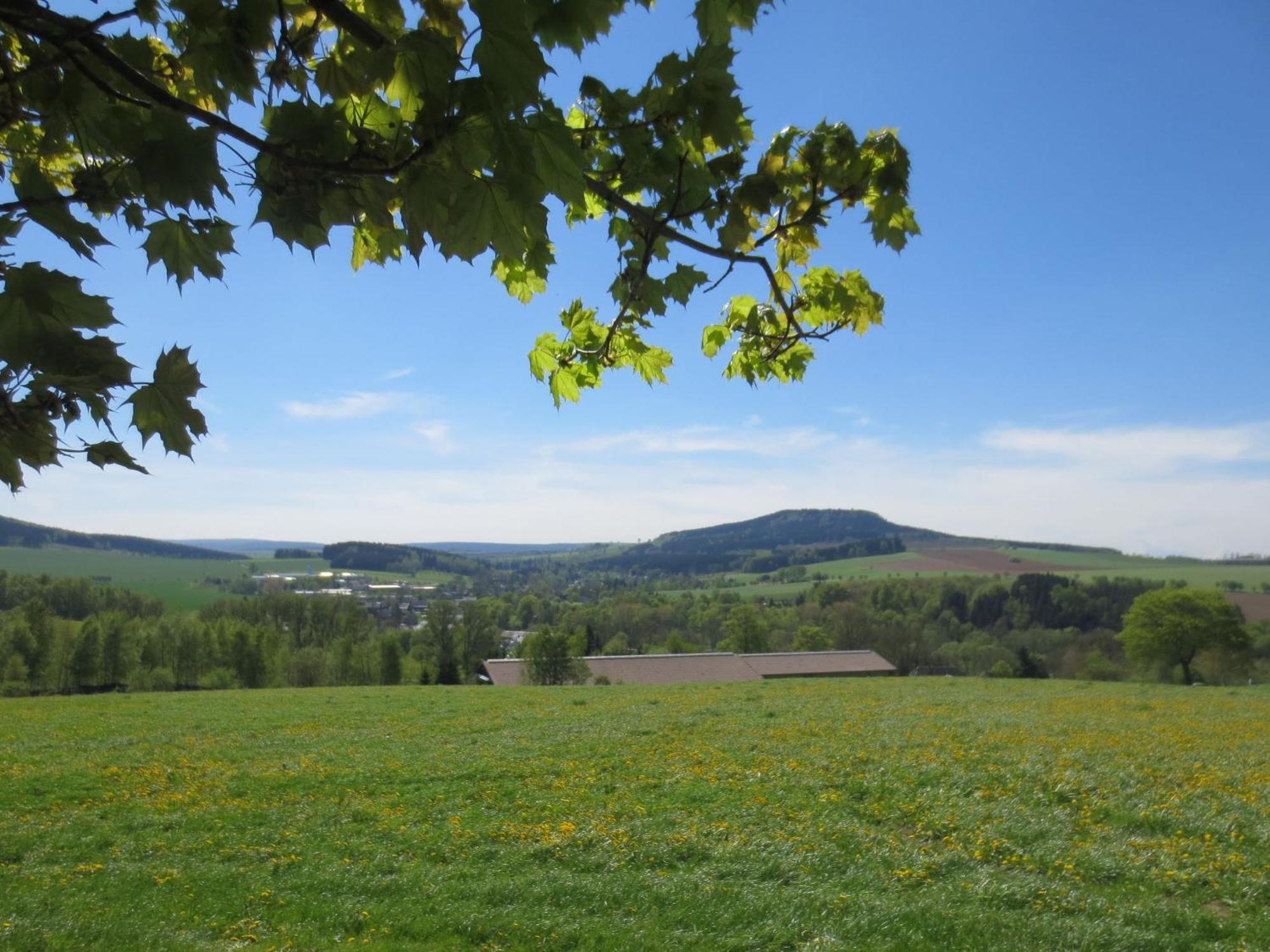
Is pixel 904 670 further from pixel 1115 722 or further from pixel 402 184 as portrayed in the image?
pixel 402 184

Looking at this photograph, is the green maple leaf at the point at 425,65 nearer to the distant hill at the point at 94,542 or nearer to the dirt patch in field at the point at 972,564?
the dirt patch in field at the point at 972,564

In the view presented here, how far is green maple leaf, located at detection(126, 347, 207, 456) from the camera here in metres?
1.21

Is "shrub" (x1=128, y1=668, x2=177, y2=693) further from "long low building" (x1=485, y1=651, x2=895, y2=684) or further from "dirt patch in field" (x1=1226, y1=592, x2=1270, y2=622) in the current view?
"dirt patch in field" (x1=1226, y1=592, x2=1270, y2=622)

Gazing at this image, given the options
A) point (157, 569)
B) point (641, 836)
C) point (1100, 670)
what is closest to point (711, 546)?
point (157, 569)

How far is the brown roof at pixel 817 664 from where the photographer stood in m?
32.0

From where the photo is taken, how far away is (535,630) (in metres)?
66.6

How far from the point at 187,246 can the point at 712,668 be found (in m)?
31.0

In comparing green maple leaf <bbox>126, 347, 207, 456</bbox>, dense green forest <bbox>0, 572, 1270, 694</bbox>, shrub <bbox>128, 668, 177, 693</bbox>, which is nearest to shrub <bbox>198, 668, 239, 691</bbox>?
dense green forest <bbox>0, 572, 1270, 694</bbox>

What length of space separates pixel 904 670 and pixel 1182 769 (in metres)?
43.8

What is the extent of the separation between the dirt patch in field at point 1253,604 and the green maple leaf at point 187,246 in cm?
5427

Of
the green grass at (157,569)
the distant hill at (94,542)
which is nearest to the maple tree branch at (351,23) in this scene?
the green grass at (157,569)

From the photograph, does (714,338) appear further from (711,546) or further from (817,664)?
(711,546)

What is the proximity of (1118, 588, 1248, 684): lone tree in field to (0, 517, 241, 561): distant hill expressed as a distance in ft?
409

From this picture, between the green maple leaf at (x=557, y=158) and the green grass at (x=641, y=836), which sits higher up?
the green maple leaf at (x=557, y=158)
